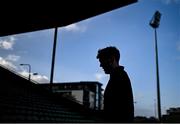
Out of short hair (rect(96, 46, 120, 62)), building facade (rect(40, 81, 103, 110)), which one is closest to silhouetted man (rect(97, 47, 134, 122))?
short hair (rect(96, 46, 120, 62))

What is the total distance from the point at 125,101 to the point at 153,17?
78.3ft

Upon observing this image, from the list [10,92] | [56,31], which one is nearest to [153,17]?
[56,31]

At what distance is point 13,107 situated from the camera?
5824mm

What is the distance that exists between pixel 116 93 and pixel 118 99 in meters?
0.06

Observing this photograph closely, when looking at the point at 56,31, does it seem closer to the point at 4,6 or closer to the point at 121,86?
the point at 4,6

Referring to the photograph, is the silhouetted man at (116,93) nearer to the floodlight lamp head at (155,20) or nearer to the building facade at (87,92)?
the floodlight lamp head at (155,20)

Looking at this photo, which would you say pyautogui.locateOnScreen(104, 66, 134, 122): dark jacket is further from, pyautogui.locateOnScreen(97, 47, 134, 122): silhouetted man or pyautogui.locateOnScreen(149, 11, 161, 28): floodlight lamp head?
pyautogui.locateOnScreen(149, 11, 161, 28): floodlight lamp head

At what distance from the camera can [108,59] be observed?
2846mm

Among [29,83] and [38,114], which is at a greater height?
[29,83]

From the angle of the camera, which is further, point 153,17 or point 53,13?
point 153,17

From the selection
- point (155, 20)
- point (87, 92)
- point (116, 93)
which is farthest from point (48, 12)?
point (87, 92)

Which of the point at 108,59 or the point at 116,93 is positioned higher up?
the point at 108,59

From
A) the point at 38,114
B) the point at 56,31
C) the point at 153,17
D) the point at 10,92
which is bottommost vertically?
the point at 38,114

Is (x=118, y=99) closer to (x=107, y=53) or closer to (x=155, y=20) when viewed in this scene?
(x=107, y=53)
